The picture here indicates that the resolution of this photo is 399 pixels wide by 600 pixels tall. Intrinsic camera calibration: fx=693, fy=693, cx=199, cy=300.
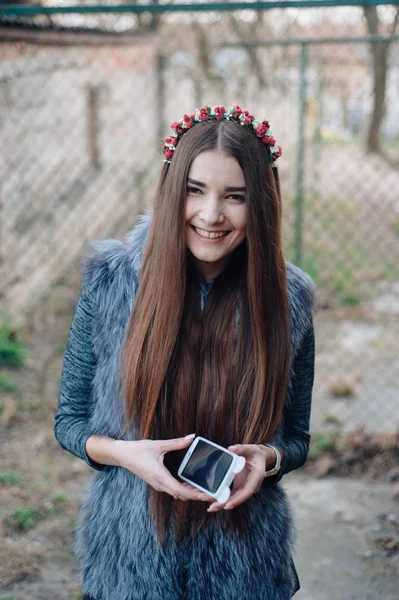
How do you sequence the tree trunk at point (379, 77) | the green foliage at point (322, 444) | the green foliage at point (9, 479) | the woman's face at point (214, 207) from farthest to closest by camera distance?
the tree trunk at point (379, 77) < the green foliage at point (322, 444) < the green foliage at point (9, 479) < the woman's face at point (214, 207)

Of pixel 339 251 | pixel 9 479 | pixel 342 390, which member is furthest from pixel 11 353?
pixel 339 251

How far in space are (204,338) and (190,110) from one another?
4620mm

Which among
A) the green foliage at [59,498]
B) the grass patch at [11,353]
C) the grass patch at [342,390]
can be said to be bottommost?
the green foliage at [59,498]

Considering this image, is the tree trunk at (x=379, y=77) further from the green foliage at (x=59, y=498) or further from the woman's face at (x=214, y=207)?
the woman's face at (x=214, y=207)

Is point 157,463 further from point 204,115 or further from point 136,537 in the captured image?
point 204,115

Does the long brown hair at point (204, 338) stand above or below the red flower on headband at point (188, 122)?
below

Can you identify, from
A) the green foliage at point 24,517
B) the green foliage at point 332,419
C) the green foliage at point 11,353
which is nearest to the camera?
the green foliage at point 24,517

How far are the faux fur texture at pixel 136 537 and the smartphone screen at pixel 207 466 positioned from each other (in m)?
0.24

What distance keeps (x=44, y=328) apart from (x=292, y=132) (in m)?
2.75

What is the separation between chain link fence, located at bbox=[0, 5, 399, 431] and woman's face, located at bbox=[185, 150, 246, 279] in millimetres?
2678

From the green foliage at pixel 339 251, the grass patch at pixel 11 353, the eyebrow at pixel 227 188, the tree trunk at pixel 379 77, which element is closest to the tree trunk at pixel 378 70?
the tree trunk at pixel 379 77

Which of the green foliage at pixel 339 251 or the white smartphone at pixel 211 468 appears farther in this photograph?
the green foliage at pixel 339 251

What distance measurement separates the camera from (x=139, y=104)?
6055mm

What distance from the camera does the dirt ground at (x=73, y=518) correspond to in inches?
107
